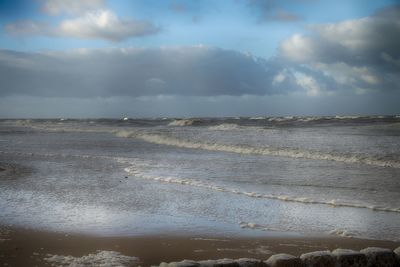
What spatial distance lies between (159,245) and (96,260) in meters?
0.98

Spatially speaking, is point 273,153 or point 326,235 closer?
point 326,235

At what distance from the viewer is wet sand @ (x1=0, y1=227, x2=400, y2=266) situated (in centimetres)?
529

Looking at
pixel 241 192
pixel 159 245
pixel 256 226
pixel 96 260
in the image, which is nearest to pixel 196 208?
pixel 256 226

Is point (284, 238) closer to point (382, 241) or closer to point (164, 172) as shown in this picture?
point (382, 241)

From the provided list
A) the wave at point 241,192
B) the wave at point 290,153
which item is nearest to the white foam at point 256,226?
the wave at point 241,192

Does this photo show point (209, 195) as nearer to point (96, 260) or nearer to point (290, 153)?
point (96, 260)

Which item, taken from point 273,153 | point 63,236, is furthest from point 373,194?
point 273,153

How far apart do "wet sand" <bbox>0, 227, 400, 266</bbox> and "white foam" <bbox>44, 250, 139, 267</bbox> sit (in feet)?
0.34

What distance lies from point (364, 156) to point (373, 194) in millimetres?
6519

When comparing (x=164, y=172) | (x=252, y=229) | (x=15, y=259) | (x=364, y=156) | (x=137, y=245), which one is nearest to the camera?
(x=15, y=259)

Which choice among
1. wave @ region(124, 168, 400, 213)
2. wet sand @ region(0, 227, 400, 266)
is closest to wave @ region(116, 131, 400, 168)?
wave @ region(124, 168, 400, 213)

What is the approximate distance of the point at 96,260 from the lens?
5.06m

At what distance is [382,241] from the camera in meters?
6.06

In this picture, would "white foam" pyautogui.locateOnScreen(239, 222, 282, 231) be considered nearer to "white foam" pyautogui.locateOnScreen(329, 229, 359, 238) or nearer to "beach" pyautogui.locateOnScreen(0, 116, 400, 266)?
"beach" pyautogui.locateOnScreen(0, 116, 400, 266)
